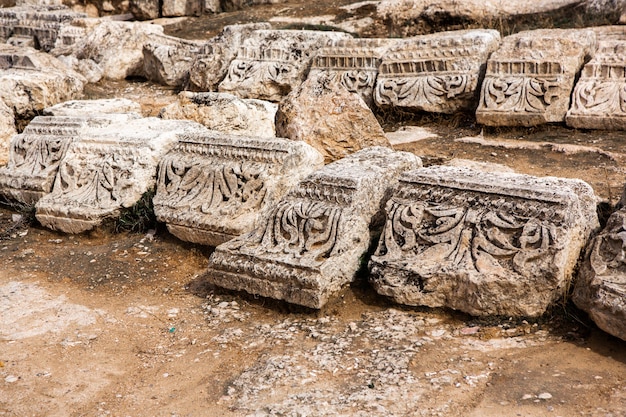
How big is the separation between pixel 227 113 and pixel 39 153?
156cm

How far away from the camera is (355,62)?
7547 mm

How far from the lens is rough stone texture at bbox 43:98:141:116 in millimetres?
6258

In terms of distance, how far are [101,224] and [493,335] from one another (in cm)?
301

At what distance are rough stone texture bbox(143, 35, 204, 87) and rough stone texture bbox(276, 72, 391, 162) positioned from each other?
12.0 ft

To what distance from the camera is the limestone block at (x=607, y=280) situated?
309 cm

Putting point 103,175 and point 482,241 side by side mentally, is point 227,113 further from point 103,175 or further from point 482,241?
point 482,241

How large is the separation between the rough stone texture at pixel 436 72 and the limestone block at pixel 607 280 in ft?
11.5

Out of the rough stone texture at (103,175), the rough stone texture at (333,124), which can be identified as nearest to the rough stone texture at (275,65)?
the rough stone texture at (333,124)

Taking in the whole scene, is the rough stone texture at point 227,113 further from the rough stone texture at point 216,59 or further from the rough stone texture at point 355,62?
the rough stone texture at point 216,59

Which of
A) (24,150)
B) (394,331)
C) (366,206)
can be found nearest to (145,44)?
(24,150)

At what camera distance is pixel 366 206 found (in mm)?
4027

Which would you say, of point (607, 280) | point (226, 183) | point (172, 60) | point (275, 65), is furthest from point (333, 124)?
point (172, 60)

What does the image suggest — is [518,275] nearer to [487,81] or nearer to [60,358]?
[60,358]

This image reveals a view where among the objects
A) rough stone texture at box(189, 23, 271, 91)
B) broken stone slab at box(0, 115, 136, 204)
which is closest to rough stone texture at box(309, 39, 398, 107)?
rough stone texture at box(189, 23, 271, 91)
